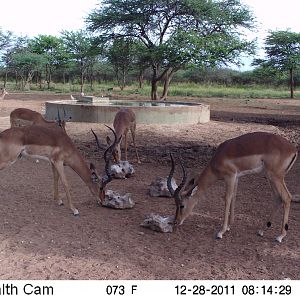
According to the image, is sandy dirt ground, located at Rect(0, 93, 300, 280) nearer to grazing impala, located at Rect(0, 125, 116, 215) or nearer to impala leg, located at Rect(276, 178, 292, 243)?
impala leg, located at Rect(276, 178, 292, 243)

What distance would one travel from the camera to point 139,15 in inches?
1021

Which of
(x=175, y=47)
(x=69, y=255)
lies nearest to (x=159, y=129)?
(x=69, y=255)

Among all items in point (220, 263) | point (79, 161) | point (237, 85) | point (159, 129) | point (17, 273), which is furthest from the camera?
point (237, 85)

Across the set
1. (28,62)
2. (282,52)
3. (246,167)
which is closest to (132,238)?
(246,167)

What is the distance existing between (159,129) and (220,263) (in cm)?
975

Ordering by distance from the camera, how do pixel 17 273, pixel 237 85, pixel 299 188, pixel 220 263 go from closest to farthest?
pixel 17 273, pixel 220 263, pixel 299 188, pixel 237 85

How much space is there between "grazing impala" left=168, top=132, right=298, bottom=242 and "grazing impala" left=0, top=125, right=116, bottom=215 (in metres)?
1.19

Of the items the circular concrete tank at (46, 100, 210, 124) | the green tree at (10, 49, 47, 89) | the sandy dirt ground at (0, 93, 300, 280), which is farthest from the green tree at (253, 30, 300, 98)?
the sandy dirt ground at (0, 93, 300, 280)

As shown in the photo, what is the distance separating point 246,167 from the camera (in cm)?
511

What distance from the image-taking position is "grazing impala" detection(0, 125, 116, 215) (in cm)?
578

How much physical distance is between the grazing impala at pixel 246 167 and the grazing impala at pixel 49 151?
119 centimetres

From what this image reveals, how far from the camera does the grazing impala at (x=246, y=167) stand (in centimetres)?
500

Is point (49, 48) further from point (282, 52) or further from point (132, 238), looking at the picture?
point (132, 238)

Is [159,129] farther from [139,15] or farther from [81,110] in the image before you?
[139,15]
